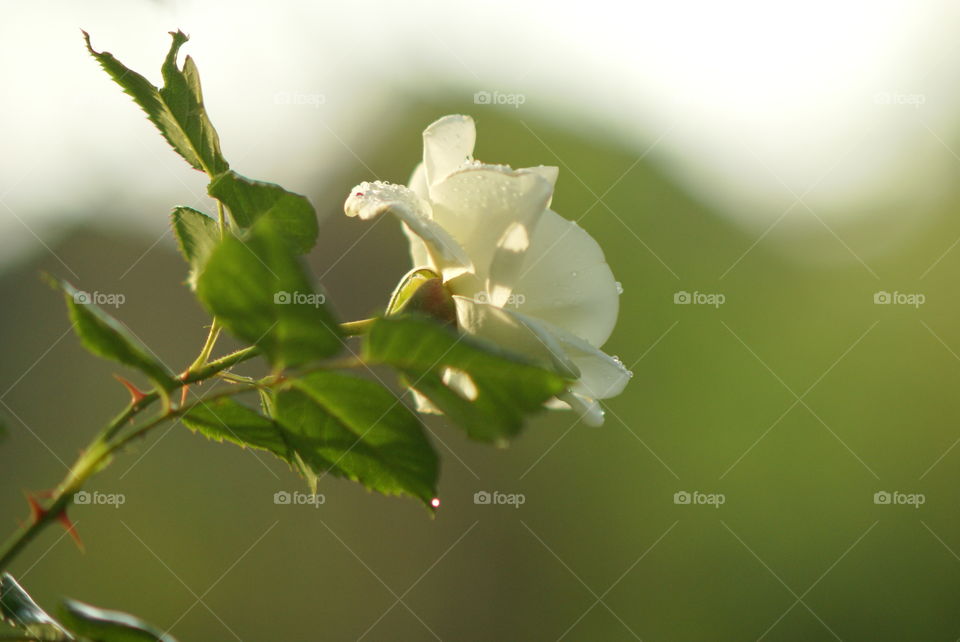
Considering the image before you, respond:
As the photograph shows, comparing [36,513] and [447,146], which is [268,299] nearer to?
[36,513]

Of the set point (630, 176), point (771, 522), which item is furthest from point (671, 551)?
point (630, 176)

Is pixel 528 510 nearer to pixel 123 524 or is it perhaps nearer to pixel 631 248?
pixel 631 248

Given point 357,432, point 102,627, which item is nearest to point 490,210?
point 357,432

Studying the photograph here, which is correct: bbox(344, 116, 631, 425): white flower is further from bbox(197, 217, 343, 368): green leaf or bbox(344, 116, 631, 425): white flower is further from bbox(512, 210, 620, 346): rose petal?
bbox(197, 217, 343, 368): green leaf

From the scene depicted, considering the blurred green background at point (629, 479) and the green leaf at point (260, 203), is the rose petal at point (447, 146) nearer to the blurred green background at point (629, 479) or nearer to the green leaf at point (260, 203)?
the green leaf at point (260, 203)

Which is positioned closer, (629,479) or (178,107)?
(178,107)

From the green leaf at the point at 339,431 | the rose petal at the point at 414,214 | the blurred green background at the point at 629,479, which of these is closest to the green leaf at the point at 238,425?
the green leaf at the point at 339,431
